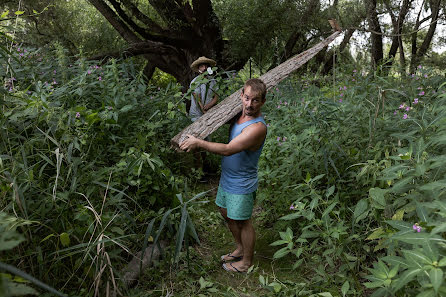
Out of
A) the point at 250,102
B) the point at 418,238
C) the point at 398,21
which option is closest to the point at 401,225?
the point at 418,238

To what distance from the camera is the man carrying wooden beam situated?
9.17 ft

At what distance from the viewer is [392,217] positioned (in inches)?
91.9

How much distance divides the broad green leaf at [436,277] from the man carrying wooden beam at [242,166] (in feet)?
5.23

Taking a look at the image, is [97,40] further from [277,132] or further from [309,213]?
[309,213]

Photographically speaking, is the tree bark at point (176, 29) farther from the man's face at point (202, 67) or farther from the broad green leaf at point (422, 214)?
the broad green leaf at point (422, 214)

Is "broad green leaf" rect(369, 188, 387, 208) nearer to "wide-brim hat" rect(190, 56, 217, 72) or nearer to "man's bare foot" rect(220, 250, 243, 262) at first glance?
"man's bare foot" rect(220, 250, 243, 262)

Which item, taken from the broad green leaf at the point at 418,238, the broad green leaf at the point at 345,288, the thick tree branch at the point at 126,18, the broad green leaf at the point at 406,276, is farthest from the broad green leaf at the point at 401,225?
the thick tree branch at the point at 126,18

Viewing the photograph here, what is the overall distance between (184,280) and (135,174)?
0.90 m

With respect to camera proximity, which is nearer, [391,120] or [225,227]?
[391,120]

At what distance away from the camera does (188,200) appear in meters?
2.68

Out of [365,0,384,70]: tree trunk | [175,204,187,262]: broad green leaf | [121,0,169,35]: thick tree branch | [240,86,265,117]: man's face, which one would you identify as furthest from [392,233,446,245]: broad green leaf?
[121,0,169,35]: thick tree branch

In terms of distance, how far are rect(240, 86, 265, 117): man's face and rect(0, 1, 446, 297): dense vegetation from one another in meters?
0.70

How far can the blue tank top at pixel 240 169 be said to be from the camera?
2.96 m

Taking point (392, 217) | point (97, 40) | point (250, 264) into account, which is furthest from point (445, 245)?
point (97, 40)
